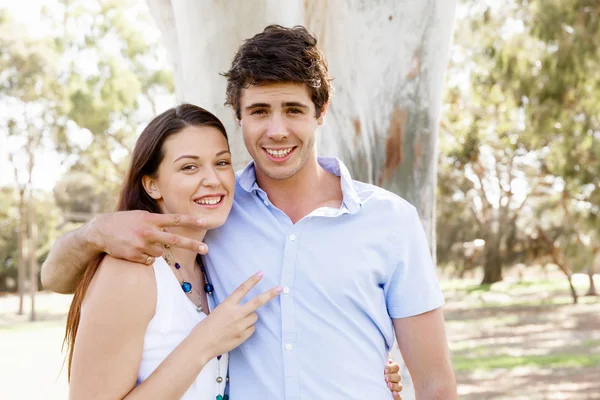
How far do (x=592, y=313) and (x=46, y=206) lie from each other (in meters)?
19.0

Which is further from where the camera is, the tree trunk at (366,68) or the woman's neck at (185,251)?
the tree trunk at (366,68)

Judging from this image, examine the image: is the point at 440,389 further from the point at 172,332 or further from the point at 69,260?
the point at 69,260

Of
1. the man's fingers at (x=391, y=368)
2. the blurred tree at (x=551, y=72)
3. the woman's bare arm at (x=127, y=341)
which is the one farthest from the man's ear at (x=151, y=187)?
the blurred tree at (x=551, y=72)

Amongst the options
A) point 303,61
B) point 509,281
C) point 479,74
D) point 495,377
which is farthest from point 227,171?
point 509,281

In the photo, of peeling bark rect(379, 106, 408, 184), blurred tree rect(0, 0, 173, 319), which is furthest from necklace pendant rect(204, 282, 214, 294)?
blurred tree rect(0, 0, 173, 319)

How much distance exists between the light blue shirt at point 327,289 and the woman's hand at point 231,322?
0.07 m

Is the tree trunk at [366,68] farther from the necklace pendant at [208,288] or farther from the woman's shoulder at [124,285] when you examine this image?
the woman's shoulder at [124,285]

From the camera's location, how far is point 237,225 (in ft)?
7.52

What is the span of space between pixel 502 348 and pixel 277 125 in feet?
39.4

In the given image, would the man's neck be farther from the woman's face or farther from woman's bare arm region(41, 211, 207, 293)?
woman's bare arm region(41, 211, 207, 293)

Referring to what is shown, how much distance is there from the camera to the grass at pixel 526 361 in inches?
434

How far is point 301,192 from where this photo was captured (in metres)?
2.38

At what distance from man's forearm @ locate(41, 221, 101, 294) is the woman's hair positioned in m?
0.07

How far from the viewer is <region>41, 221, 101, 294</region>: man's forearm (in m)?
2.08
